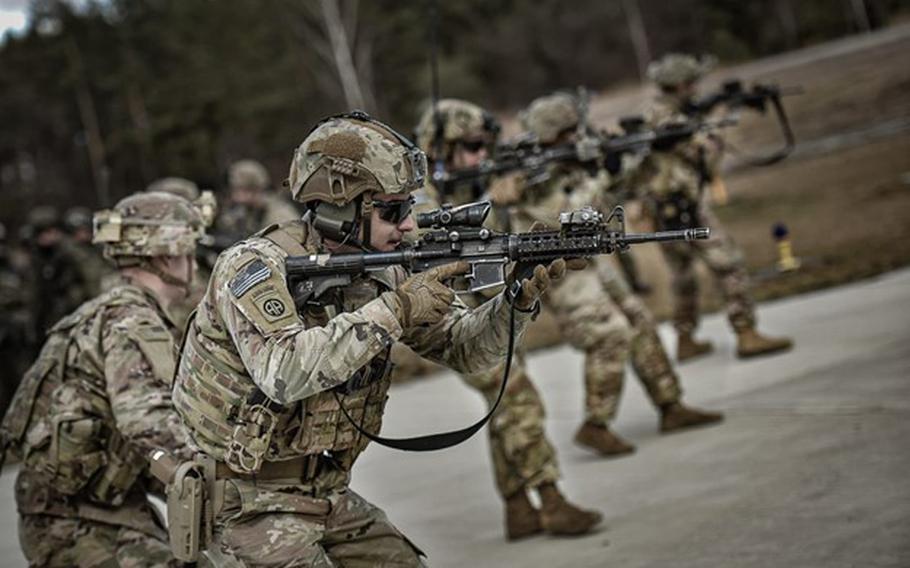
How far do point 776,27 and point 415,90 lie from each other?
9.34m

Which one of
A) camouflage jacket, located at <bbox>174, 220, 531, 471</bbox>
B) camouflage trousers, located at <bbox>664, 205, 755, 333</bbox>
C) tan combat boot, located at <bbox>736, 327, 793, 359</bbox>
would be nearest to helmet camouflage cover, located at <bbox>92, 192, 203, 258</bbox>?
camouflage jacket, located at <bbox>174, 220, 531, 471</bbox>

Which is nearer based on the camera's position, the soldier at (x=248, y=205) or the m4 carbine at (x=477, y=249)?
the m4 carbine at (x=477, y=249)

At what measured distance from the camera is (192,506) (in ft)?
13.8

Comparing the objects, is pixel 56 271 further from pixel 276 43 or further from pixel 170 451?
pixel 276 43

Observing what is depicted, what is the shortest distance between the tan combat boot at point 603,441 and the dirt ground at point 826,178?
196 inches

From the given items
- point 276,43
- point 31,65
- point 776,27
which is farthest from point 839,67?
point 31,65

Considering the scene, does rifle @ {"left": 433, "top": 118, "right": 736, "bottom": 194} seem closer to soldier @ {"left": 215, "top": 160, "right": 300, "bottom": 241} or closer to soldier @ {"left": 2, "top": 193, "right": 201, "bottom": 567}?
soldier @ {"left": 2, "top": 193, "right": 201, "bottom": 567}

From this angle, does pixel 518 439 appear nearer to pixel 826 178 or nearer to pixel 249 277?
pixel 249 277

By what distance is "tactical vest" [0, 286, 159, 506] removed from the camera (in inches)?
209

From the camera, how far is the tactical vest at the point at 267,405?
4.07 meters

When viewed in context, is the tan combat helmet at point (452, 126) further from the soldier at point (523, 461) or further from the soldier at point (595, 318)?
the soldier at point (523, 461)

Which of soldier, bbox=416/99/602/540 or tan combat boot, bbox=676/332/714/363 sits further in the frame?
tan combat boot, bbox=676/332/714/363

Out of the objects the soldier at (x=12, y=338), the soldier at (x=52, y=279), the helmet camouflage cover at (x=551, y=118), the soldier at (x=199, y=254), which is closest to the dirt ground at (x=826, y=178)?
the soldier at (x=52, y=279)

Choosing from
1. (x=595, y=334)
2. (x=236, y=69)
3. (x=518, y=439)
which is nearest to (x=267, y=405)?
(x=518, y=439)
